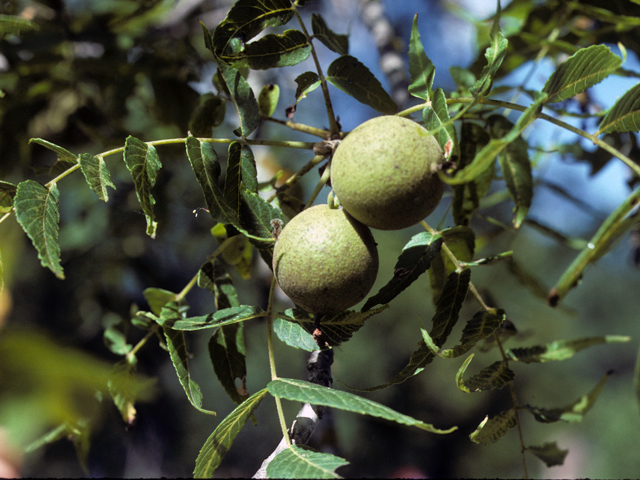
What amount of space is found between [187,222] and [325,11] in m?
2.10

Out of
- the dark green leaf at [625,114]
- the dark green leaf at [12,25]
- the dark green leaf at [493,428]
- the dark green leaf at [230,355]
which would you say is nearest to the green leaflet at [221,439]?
the dark green leaf at [230,355]

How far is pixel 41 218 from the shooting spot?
1060 mm

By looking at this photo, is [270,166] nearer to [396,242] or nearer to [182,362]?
[182,362]

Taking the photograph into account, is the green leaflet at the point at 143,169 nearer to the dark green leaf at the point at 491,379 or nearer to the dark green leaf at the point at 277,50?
the dark green leaf at the point at 277,50

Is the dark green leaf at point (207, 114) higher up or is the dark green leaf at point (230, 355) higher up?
the dark green leaf at point (207, 114)

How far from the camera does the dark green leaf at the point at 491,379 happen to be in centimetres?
118

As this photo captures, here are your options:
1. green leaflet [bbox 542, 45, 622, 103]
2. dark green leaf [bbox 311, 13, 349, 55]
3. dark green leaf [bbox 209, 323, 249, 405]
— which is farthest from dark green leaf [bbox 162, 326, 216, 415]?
green leaflet [bbox 542, 45, 622, 103]

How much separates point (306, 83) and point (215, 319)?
0.76 meters

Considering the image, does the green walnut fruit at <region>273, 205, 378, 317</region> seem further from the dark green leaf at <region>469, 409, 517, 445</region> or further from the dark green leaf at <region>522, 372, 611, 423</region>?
the dark green leaf at <region>522, 372, 611, 423</region>

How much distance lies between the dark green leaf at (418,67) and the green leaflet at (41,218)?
3.17 ft

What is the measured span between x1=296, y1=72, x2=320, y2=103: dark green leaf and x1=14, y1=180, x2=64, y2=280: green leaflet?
74 centimetres

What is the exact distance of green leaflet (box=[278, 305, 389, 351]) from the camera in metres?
1.10

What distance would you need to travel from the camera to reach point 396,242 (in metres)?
7.31

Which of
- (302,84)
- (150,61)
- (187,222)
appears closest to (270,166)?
(187,222)
